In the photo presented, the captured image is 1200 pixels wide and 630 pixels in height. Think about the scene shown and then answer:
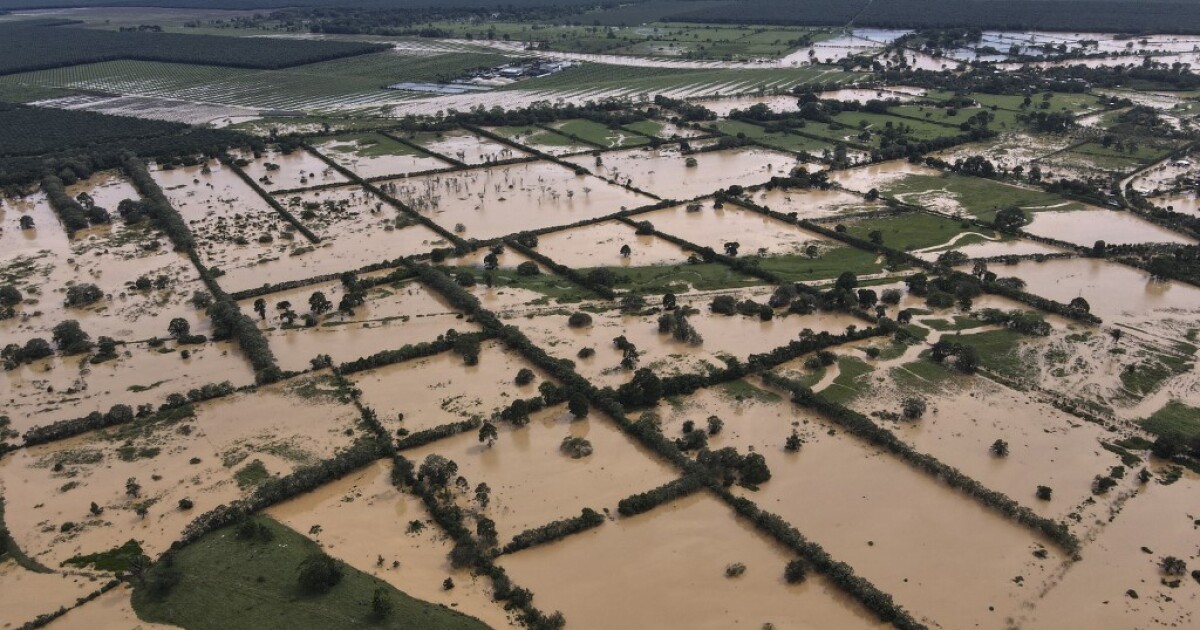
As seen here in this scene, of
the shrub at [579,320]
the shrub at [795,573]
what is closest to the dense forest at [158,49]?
the shrub at [579,320]

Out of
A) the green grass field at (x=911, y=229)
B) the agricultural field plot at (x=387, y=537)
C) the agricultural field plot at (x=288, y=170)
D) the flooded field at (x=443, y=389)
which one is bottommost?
the agricultural field plot at (x=387, y=537)

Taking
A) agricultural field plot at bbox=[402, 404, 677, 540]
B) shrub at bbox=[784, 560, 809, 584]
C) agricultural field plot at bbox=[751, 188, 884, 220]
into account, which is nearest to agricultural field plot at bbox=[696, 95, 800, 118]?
agricultural field plot at bbox=[751, 188, 884, 220]

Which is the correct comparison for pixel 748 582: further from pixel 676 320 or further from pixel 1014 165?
pixel 1014 165

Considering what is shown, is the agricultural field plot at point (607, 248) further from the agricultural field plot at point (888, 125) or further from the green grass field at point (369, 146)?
the agricultural field plot at point (888, 125)

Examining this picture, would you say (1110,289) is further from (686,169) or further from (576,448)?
(686,169)

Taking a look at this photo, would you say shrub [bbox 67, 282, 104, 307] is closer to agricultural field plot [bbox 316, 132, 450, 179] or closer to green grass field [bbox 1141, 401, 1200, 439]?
agricultural field plot [bbox 316, 132, 450, 179]

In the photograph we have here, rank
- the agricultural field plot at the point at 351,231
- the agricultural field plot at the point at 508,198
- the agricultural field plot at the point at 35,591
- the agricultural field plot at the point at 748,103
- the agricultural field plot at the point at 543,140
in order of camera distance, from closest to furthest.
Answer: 1. the agricultural field plot at the point at 35,591
2. the agricultural field plot at the point at 351,231
3. the agricultural field plot at the point at 508,198
4. the agricultural field plot at the point at 543,140
5. the agricultural field plot at the point at 748,103
